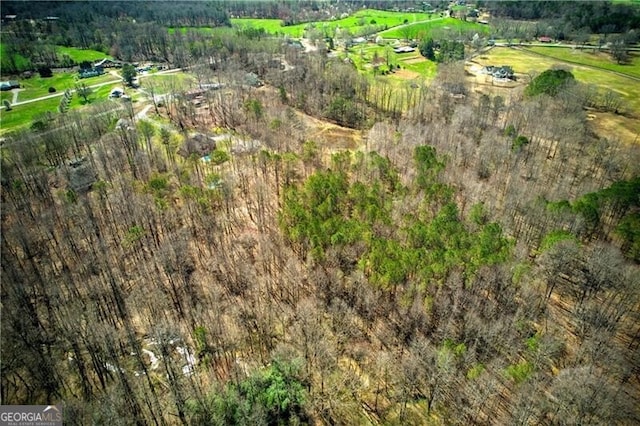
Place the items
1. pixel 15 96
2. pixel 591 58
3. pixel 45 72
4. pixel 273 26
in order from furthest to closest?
1. pixel 273 26
2. pixel 591 58
3. pixel 45 72
4. pixel 15 96

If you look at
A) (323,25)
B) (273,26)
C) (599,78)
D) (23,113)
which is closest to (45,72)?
(23,113)

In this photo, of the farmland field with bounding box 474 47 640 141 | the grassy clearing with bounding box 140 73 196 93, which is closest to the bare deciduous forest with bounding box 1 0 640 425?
the farmland field with bounding box 474 47 640 141

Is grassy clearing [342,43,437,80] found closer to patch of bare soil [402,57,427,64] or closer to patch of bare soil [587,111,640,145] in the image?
patch of bare soil [402,57,427,64]

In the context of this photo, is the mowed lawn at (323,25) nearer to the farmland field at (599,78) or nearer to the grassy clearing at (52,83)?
the farmland field at (599,78)

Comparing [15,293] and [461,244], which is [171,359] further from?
[461,244]

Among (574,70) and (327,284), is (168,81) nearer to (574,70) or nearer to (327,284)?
(327,284)

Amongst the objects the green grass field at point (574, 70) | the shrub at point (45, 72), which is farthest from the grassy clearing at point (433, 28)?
the shrub at point (45, 72)
